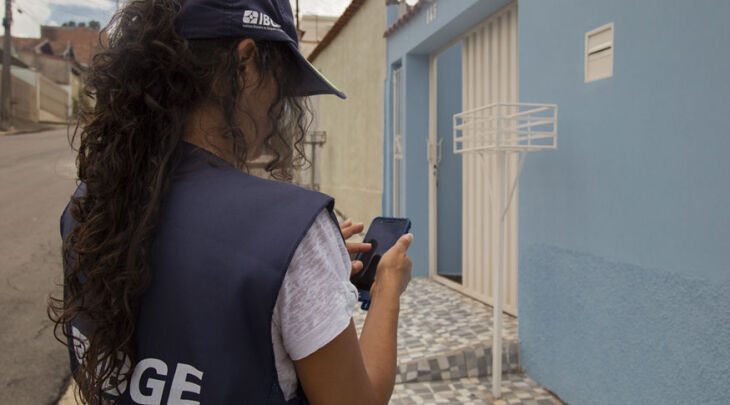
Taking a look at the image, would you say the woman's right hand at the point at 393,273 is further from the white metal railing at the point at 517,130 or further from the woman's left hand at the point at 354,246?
the white metal railing at the point at 517,130

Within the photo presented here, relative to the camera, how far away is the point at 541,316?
9.87 feet

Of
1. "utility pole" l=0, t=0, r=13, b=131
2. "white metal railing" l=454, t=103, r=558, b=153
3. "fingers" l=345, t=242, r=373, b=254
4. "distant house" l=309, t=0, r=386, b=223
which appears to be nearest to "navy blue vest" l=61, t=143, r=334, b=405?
"fingers" l=345, t=242, r=373, b=254

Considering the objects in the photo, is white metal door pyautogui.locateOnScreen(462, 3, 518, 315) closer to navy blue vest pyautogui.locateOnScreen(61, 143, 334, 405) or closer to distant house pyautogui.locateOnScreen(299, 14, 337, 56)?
navy blue vest pyautogui.locateOnScreen(61, 143, 334, 405)

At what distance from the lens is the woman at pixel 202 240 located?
0.77 m

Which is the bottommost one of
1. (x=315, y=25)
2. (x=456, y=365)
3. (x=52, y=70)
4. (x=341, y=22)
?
(x=456, y=365)

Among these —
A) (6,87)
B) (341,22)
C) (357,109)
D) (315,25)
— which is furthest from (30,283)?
(6,87)

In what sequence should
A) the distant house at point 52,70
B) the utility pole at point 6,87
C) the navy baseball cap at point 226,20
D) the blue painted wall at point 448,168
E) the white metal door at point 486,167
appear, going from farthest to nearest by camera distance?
the distant house at point 52,70, the utility pole at point 6,87, the blue painted wall at point 448,168, the white metal door at point 486,167, the navy baseball cap at point 226,20

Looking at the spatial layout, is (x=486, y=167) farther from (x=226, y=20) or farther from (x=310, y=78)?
(x=226, y=20)

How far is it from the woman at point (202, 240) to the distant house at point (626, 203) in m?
1.63

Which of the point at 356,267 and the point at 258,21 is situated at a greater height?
the point at 258,21

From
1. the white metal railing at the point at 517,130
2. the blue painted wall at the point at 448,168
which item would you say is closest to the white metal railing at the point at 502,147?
the white metal railing at the point at 517,130

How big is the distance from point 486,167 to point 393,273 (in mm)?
3084

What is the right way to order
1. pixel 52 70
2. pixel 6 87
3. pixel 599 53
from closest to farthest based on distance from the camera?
pixel 599 53 < pixel 6 87 < pixel 52 70

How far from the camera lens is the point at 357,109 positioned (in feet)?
27.4
